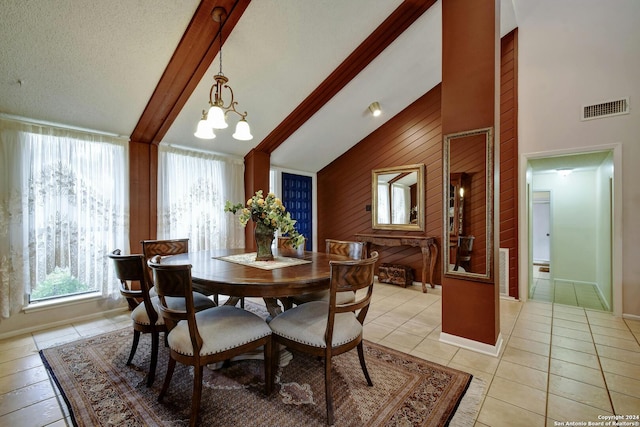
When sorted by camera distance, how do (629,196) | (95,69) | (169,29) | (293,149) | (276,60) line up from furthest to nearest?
(293,149) → (629,196) → (276,60) → (95,69) → (169,29)

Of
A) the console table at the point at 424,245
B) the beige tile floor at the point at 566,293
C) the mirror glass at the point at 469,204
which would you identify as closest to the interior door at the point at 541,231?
the beige tile floor at the point at 566,293

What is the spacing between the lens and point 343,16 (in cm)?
267

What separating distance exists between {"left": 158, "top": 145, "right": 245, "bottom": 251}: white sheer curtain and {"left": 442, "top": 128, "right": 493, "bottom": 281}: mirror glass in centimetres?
297

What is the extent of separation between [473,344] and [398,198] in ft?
8.83

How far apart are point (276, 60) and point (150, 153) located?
194 centimetres

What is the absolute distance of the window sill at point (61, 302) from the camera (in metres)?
2.82

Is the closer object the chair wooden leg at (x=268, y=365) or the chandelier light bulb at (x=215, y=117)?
the chair wooden leg at (x=268, y=365)

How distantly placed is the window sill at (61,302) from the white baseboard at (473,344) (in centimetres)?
367

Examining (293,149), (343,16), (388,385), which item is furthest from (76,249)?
(343,16)

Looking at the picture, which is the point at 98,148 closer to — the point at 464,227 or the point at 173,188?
the point at 173,188

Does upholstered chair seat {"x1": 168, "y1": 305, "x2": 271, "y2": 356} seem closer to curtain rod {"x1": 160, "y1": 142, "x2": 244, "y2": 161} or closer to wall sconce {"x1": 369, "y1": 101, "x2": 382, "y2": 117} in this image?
curtain rod {"x1": 160, "y1": 142, "x2": 244, "y2": 161}

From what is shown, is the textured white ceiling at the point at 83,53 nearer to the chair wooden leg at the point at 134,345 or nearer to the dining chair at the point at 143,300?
the dining chair at the point at 143,300

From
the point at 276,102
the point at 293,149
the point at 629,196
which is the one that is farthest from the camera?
the point at 293,149

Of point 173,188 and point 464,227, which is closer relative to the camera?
point 464,227
